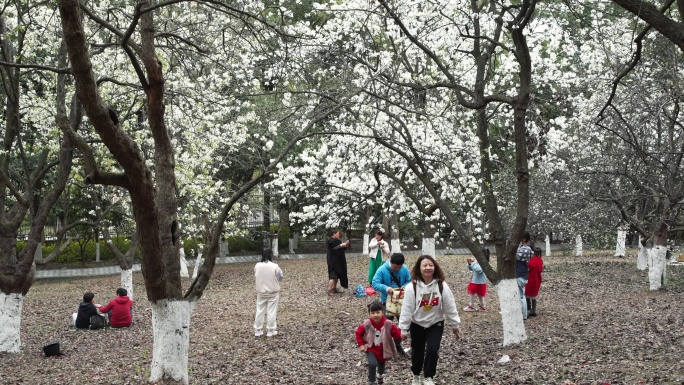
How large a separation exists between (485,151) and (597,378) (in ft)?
13.6

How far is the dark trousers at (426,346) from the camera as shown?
7.96 metres

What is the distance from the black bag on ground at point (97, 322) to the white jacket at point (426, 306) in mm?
9352

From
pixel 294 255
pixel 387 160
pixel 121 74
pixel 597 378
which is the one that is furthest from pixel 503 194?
pixel 597 378

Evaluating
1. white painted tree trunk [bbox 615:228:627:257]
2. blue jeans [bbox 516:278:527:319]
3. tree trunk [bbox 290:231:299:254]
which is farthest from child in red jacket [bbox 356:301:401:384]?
tree trunk [bbox 290:231:299:254]

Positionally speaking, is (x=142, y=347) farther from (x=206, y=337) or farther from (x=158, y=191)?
(x=158, y=191)

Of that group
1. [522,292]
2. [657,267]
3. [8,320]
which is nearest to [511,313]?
[522,292]

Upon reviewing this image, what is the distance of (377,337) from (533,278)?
6.34 m

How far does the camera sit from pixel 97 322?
50.0ft

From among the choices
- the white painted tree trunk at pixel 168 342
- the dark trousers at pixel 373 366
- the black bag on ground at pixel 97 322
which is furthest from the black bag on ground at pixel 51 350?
the dark trousers at pixel 373 366

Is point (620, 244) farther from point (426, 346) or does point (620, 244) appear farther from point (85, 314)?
point (426, 346)

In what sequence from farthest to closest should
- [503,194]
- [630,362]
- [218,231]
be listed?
[503,194]
[630,362]
[218,231]

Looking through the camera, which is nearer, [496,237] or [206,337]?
[496,237]

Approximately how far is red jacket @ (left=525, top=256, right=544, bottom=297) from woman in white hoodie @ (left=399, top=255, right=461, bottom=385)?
20.5 feet

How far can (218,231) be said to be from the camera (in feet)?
26.5
